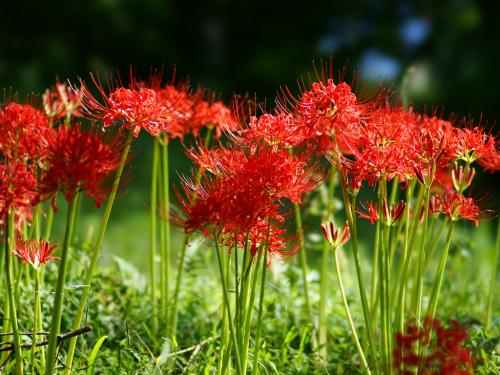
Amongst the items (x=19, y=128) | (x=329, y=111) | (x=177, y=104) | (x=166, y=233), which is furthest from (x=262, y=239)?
(x=166, y=233)

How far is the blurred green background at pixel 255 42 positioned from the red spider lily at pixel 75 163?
11.6 meters

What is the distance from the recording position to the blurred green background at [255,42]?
13.9 m

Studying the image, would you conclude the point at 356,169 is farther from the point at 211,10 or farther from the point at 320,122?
the point at 211,10

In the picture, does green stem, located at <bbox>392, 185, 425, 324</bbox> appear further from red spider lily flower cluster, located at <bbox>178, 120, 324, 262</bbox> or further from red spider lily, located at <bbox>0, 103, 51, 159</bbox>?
red spider lily, located at <bbox>0, 103, 51, 159</bbox>

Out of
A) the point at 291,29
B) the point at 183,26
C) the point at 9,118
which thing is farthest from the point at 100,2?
the point at 9,118

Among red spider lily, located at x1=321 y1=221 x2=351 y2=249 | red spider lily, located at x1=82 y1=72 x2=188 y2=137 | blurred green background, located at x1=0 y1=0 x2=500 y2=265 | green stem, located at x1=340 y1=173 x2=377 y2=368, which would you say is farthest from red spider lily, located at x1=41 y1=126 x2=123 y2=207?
blurred green background, located at x1=0 y1=0 x2=500 y2=265

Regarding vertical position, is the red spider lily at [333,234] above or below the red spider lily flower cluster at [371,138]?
below

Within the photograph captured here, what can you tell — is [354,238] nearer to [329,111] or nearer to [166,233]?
[329,111]

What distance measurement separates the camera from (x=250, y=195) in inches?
88.4

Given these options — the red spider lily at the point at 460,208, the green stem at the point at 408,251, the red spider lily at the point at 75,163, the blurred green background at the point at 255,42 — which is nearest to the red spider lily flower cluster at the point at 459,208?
the red spider lily at the point at 460,208

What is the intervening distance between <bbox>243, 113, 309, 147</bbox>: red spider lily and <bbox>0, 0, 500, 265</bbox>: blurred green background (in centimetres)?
1103

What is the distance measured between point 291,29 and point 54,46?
15.9 ft

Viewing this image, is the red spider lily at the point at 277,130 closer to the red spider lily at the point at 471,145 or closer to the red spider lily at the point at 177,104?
the red spider lily at the point at 177,104

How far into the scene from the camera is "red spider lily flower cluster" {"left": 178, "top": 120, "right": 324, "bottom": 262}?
2.18 m
